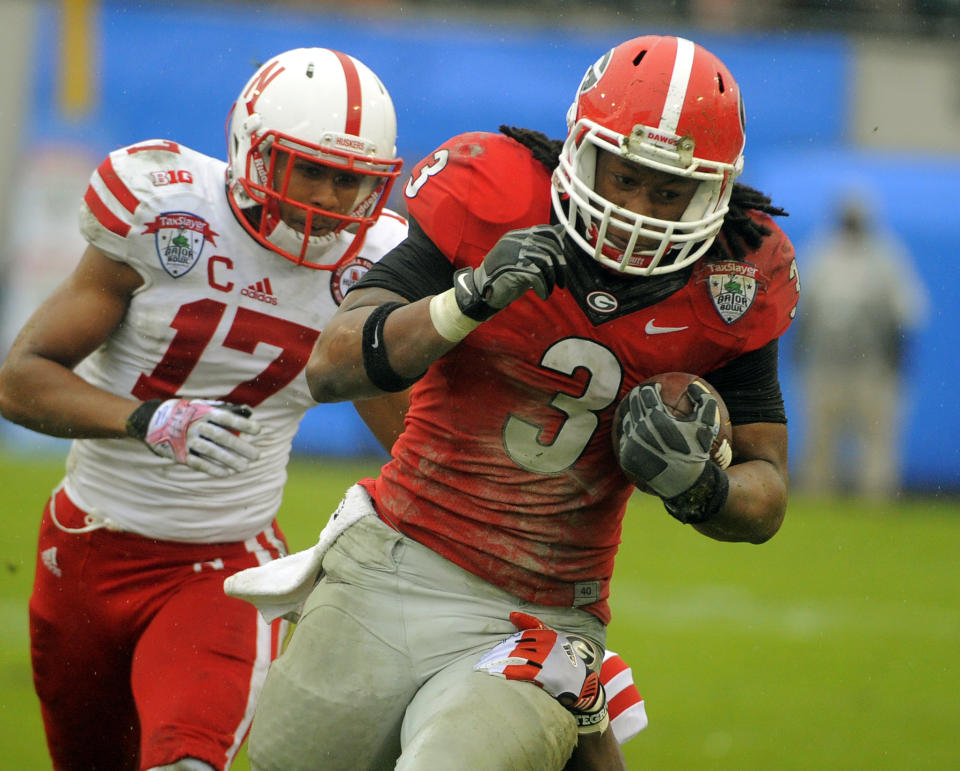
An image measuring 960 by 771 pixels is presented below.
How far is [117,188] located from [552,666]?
1.63 m

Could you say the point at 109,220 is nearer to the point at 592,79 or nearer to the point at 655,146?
the point at 592,79

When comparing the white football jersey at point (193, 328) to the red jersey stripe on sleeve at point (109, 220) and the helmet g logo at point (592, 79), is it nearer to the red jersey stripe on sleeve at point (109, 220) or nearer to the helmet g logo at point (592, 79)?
the red jersey stripe on sleeve at point (109, 220)

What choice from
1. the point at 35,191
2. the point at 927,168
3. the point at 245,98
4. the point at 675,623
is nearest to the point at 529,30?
the point at 927,168

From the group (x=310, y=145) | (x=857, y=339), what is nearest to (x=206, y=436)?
(x=310, y=145)

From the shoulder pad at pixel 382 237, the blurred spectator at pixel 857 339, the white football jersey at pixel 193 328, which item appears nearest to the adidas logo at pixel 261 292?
the white football jersey at pixel 193 328

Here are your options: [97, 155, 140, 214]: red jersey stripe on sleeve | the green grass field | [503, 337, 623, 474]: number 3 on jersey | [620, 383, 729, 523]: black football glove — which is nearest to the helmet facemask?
[97, 155, 140, 214]: red jersey stripe on sleeve

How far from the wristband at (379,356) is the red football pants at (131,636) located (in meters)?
0.98

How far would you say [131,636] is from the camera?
140 inches

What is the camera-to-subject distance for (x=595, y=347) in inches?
110

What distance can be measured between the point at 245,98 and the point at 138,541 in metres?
1.16

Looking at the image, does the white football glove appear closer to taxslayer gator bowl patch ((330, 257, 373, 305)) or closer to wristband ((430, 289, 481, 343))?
taxslayer gator bowl patch ((330, 257, 373, 305))

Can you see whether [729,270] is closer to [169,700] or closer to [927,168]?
[169,700]

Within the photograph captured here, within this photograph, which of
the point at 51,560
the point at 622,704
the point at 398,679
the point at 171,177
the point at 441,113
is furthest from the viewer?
the point at 441,113

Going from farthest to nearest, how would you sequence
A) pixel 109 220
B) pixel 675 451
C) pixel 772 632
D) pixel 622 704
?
pixel 772 632, pixel 109 220, pixel 622 704, pixel 675 451
